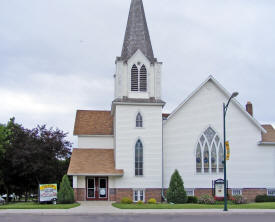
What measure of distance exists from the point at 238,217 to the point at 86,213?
8.82m

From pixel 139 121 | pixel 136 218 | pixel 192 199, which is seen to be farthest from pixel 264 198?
pixel 136 218

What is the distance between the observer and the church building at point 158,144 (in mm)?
34906

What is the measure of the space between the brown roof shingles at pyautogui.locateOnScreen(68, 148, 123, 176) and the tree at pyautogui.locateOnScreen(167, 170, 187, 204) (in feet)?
14.6

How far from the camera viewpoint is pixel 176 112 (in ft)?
121

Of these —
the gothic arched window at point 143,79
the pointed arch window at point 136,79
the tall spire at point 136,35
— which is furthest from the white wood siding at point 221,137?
the tall spire at point 136,35

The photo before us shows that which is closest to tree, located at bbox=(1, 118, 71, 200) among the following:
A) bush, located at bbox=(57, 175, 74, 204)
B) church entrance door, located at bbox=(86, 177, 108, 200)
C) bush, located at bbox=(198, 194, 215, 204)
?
church entrance door, located at bbox=(86, 177, 108, 200)

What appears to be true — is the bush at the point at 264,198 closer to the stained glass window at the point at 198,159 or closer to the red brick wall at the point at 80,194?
the stained glass window at the point at 198,159

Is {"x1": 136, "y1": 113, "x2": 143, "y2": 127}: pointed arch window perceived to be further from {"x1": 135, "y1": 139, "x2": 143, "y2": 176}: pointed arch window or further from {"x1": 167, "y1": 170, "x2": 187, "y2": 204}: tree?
{"x1": 167, "y1": 170, "x2": 187, "y2": 204}: tree

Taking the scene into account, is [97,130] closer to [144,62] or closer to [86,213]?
[144,62]

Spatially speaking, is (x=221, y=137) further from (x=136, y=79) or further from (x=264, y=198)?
(x=136, y=79)

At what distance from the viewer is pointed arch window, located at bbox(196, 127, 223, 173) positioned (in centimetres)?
3628

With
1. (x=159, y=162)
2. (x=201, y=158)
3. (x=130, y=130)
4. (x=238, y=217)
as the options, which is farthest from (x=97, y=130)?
(x=238, y=217)

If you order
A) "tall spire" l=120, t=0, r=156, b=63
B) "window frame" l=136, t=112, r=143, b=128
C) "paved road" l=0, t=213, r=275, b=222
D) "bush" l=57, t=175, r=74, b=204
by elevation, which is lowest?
"paved road" l=0, t=213, r=275, b=222

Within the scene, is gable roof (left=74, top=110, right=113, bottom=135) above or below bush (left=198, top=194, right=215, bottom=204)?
above
